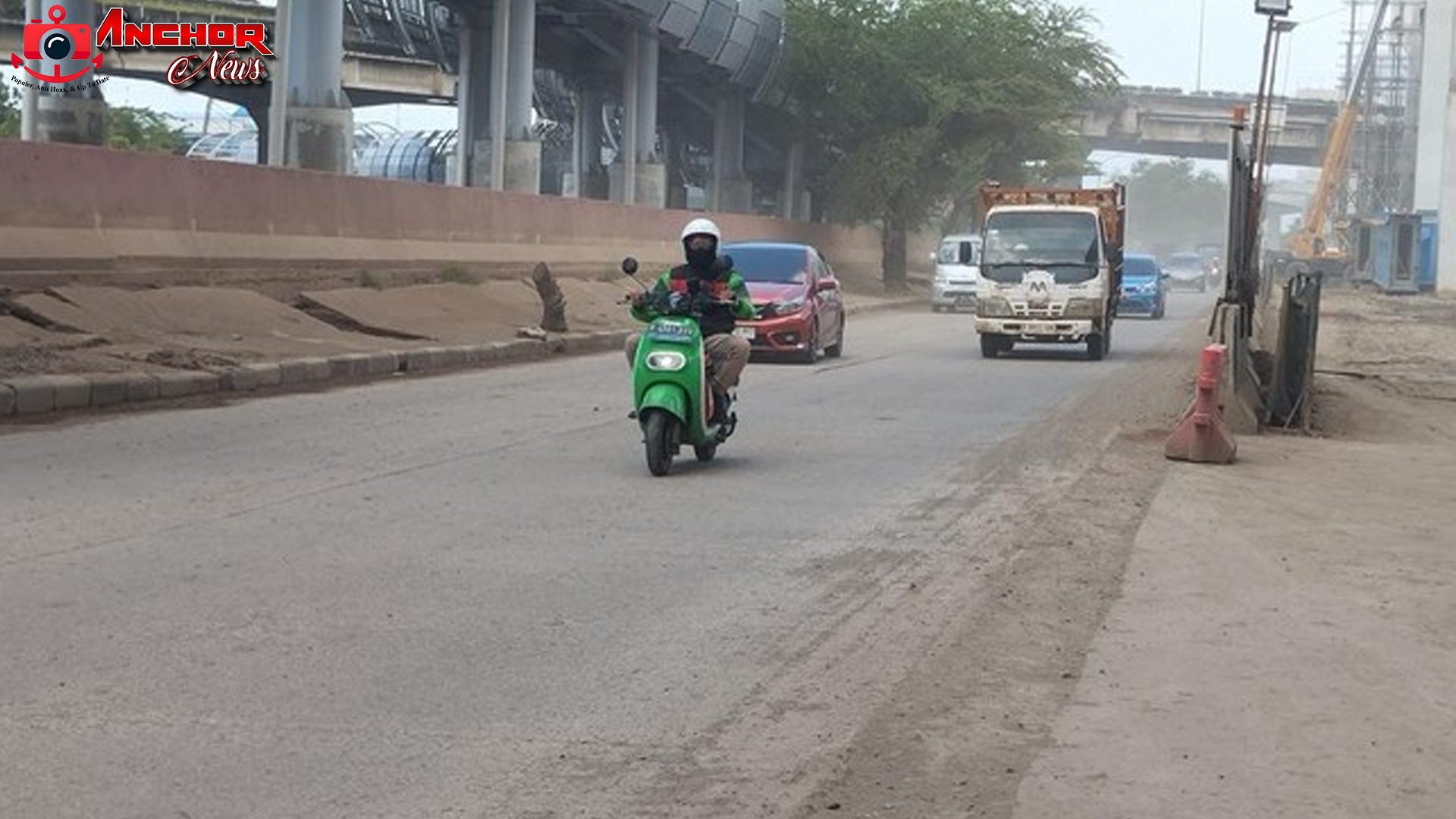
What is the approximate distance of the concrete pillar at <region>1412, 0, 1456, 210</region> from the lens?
272ft

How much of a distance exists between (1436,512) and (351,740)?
8.59m

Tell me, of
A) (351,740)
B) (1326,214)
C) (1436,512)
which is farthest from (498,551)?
(1326,214)

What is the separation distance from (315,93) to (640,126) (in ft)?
71.7

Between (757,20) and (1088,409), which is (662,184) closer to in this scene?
(757,20)

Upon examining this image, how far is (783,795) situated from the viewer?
19.4 feet

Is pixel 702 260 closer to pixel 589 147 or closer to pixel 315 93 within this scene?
pixel 315 93

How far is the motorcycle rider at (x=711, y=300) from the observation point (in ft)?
45.1

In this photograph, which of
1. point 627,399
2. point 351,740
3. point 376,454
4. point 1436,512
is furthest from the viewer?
point 627,399

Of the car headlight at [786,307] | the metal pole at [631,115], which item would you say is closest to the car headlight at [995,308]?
the car headlight at [786,307]

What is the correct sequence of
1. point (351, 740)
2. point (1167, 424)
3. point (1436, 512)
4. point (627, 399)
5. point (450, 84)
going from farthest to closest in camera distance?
point (450, 84) → point (627, 399) → point (1167, 424) → point (1436, 512) → point (351, 740)

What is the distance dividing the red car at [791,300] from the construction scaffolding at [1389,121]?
236 feet

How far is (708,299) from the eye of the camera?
45.4ft

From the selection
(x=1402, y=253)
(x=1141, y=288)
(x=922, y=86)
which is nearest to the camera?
(x=1141, y=288)

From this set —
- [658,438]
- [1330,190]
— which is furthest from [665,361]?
[1330,190]
